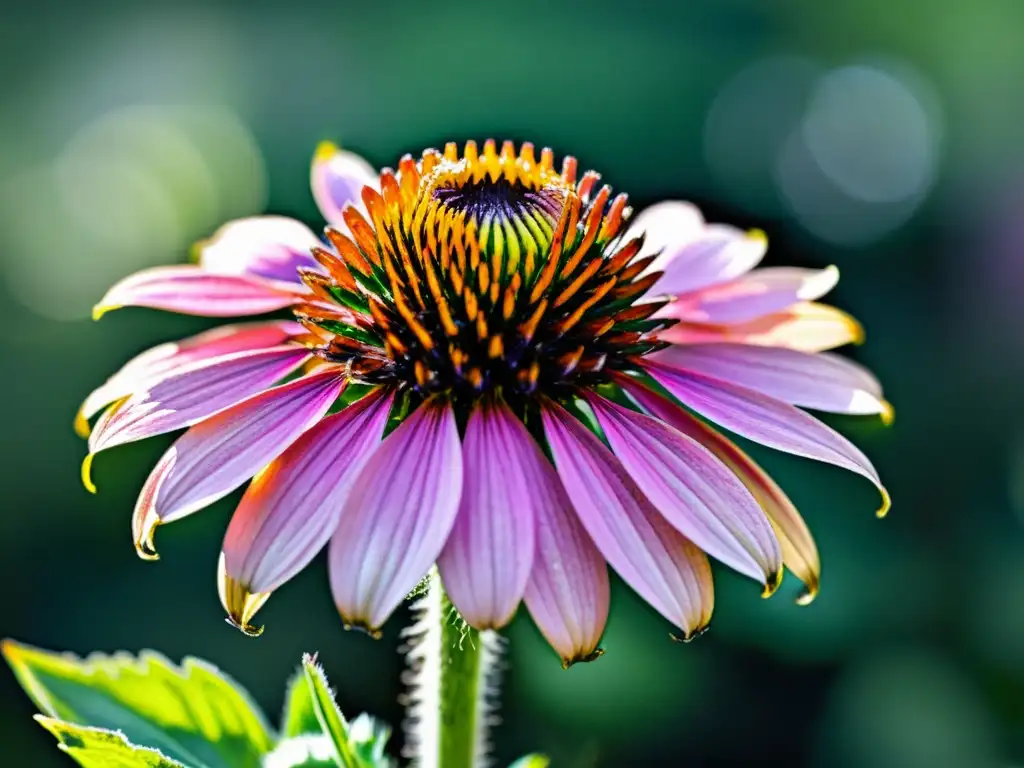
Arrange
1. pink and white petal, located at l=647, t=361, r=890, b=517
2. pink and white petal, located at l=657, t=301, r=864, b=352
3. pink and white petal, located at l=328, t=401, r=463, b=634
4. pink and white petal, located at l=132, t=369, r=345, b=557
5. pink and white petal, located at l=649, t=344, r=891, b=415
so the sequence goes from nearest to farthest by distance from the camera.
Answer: pink and white petal, located at l=328, t=401, r=463, b=634, pink and white petal, located at l=132, t=369, r=345, b=557, pink and white petal, located at l=647, t=361, r=890, b=517, pink and white petal, located at l=649, t=344, r=891, b=415, pink and white petal, located at l=657, t=301, r=864, b=352

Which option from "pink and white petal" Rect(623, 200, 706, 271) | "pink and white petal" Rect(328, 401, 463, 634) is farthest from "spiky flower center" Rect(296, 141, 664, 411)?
"pink and white petal" Rect(623, 200, 706, 271)

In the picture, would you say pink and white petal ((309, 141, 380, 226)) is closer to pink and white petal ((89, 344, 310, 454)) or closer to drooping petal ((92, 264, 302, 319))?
drooping petal ((92, 264, 302, 319))

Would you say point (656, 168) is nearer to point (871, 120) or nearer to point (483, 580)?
point (871, 120)

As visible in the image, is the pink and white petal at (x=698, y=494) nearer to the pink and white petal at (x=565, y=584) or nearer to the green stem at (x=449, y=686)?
the pink and white petal at (x=565, y=584)

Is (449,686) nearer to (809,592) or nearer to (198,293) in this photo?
(809,592)

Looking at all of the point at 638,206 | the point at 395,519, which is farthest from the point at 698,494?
the point at 638,206

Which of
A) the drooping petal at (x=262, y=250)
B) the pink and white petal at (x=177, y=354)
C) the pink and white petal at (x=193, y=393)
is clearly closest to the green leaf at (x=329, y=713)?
the pink and white petal at (x=193, y=393)
